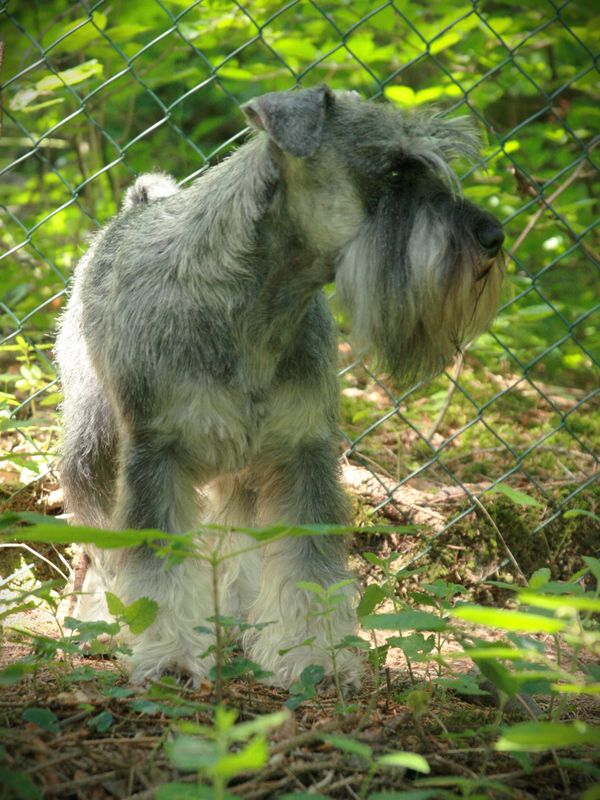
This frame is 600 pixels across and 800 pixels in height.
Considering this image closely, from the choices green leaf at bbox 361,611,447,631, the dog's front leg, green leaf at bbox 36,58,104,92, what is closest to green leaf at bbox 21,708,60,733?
green leaf at bbox 361,611,447,631

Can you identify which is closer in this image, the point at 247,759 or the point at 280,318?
the point at 247,759

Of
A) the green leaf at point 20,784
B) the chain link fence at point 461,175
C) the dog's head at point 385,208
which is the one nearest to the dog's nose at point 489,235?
the dog's head at point 385,208

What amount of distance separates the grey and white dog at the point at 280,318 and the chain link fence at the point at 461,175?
0.68 metres

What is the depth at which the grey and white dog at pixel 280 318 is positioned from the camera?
112 inches

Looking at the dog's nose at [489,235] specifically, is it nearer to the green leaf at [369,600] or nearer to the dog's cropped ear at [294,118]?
the dog's cropped ear at [294,118]

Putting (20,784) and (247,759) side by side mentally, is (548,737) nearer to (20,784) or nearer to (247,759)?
(247,759)

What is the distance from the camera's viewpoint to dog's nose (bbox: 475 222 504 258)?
2807mm

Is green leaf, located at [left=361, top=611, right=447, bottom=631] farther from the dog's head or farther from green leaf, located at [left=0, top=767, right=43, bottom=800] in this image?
the dog's head

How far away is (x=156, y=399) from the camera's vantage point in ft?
9.61

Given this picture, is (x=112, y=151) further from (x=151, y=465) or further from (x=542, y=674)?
(x=542, y=674)

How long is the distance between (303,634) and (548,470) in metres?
1.85

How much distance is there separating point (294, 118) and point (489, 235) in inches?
26.0

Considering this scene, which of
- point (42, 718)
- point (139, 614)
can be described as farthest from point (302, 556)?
point (42, 718)

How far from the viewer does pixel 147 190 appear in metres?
3.65
